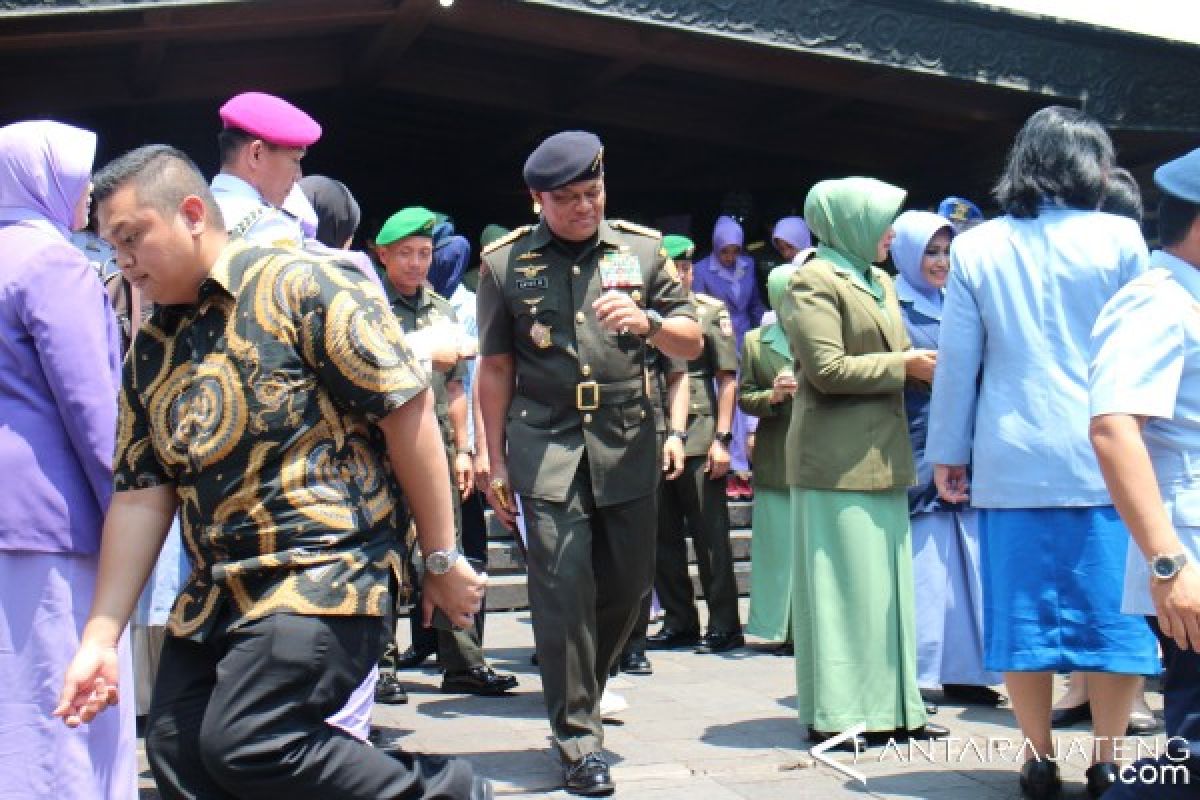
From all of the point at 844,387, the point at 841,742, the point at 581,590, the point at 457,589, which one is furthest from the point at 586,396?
the point at 457,589

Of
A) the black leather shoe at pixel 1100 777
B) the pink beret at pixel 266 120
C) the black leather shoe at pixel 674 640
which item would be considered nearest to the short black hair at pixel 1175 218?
the black leather shoe at pixel 1100 777

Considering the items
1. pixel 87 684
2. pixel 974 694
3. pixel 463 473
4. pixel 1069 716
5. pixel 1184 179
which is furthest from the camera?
pixel 463 473

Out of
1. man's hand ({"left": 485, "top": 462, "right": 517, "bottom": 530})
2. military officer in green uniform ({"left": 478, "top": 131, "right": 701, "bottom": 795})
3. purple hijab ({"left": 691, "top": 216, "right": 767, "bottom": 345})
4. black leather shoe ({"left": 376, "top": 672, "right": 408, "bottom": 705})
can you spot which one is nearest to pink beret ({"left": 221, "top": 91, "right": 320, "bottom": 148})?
military officer in green uniform ({"left": 478, "top": 131, "right": 701, "bottom": 795})

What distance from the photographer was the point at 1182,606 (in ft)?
10.9

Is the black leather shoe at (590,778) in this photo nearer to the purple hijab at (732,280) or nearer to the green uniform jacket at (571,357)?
the green uniform jacket at (571,357)

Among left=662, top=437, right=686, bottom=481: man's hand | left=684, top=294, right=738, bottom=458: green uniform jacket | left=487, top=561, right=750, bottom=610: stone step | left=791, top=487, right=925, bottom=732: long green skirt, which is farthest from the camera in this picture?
left=487, top=561, right=750, bottom=610: stone step

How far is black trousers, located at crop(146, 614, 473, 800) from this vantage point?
297cm

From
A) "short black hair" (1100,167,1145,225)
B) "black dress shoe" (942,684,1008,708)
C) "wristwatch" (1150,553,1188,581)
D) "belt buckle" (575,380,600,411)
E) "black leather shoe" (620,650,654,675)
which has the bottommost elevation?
"black leather shoe" (620,650,654,675)

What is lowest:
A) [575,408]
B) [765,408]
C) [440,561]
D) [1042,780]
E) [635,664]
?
[635,664]

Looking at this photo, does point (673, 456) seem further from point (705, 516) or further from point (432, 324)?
point (705, 516)

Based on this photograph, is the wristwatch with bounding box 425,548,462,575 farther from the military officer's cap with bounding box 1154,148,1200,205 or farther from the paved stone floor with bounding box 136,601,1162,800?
the military officer's cap with bounding box 1154,148,1200,205

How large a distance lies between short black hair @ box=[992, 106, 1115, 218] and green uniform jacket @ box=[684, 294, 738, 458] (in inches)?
142

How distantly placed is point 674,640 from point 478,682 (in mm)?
1739

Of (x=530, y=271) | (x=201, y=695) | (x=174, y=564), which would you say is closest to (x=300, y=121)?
(x=530, y=271)
